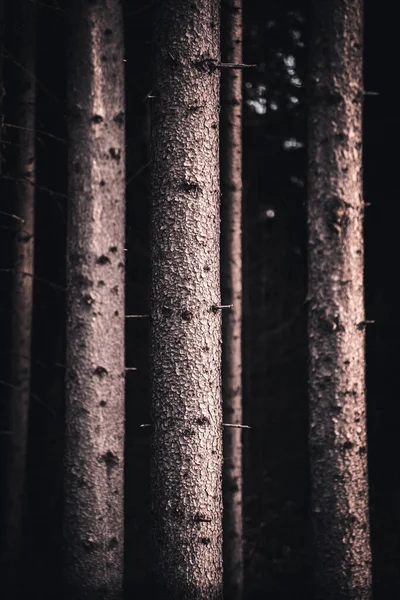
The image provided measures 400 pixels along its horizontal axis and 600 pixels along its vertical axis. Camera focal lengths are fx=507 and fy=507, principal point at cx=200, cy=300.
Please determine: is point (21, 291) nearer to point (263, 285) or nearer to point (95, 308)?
point (95, 308)

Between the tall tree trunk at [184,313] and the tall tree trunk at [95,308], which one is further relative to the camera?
the tall tree trunk at [95,308]

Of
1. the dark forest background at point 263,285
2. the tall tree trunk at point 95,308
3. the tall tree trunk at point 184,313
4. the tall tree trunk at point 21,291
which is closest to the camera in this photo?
the tall tree trunk at point 184,313

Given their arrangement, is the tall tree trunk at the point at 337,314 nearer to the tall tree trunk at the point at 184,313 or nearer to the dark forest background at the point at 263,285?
the tall tree trunk at the point at 184,313

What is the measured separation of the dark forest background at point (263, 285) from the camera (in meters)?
6.95

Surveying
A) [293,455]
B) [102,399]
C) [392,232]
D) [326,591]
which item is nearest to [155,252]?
[102,399]

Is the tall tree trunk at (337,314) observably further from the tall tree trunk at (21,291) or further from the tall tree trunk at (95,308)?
the tall tree trunk at (21,291)

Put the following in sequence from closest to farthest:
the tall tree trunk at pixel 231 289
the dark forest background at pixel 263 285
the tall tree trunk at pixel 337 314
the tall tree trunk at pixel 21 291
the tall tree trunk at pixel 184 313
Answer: the tall tree trunk at pixel 184 313 < the tall tree trunk at pixel 337 314 < the tall tree trunk at pixel 231 289 < the tall tree trunk at pixel 21 291 < the dark forest background at pixel 263 285

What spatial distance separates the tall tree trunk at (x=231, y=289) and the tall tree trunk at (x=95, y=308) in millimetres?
1111

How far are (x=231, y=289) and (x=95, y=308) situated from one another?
148 centimetres

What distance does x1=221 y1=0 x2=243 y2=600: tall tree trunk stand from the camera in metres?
5.38

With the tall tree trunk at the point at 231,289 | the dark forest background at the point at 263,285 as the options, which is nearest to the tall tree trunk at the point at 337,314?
the tall tree trunk at the point at 231,289

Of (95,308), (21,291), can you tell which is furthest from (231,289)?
(21,291)

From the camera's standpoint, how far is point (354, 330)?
473 centimetres

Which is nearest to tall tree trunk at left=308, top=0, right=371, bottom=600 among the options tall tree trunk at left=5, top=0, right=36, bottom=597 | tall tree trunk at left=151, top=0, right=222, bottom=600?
tall tree trunk at left=151, top=0, right=222, bottom=600
